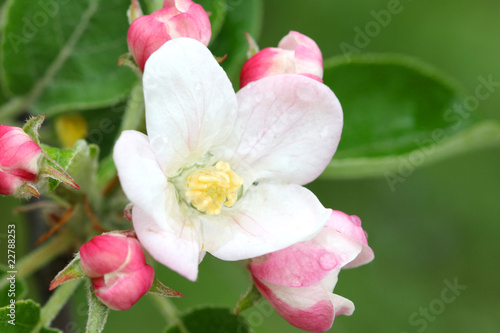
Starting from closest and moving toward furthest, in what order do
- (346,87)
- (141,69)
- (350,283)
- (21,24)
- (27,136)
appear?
(27,136), (141,69), (21,24), (346,87), (350,283)

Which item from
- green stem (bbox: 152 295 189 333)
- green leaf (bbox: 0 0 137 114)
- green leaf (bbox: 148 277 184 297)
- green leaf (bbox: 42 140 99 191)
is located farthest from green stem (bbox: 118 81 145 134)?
green leaf (bbox: 148 277 184 297)

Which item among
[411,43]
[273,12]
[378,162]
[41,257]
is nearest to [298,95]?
[378,162]

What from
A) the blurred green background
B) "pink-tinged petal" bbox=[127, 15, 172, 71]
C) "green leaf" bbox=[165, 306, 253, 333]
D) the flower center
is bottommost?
the blurred green background

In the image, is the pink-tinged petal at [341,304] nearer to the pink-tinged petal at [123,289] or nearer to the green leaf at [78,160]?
the pink-tinged petal at [123,289]

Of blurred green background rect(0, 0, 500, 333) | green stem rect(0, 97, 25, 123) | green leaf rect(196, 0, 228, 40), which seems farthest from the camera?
blurred green background rect(0, 0, 500, 333)

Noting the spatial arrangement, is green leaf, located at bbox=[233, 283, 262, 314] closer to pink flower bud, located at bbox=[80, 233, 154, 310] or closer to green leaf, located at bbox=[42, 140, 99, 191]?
pink flower bud, located at bbox=[80, 233, 154, 310]

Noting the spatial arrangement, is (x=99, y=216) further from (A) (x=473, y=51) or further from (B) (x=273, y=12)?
(A) (x=473, y=51)
